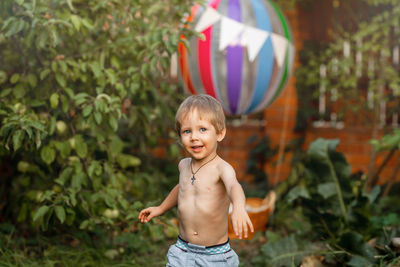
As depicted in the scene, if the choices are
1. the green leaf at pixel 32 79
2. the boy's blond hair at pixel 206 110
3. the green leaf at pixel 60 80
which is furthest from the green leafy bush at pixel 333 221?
the green leaf at pixel 32 79

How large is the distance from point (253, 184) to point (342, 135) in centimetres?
106

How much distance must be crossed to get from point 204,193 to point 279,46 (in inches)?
63.1

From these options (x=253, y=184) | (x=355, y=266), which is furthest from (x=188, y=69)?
(x=253, y=184)

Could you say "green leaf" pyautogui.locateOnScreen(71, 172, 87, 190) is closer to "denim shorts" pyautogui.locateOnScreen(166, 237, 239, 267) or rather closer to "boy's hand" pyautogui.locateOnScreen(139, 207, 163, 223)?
"boy's hand" pyautogui.locateOnScreen(139, 207, 163, 223)

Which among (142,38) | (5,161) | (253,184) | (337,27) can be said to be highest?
(337,27)

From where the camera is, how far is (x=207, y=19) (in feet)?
9.53

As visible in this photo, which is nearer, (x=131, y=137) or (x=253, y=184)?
(x=131, y=137)

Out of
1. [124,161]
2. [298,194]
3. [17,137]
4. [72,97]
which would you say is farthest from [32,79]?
[298,194]

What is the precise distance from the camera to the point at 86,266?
8.49 ft

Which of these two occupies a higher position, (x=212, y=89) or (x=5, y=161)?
(x=212, y=89)

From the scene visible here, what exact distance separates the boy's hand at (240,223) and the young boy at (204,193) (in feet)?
0.63

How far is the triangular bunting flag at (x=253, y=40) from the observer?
9.34 ft

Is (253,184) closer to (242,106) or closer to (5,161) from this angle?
(242,106)

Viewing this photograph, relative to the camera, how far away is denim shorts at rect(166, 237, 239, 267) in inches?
65.2
